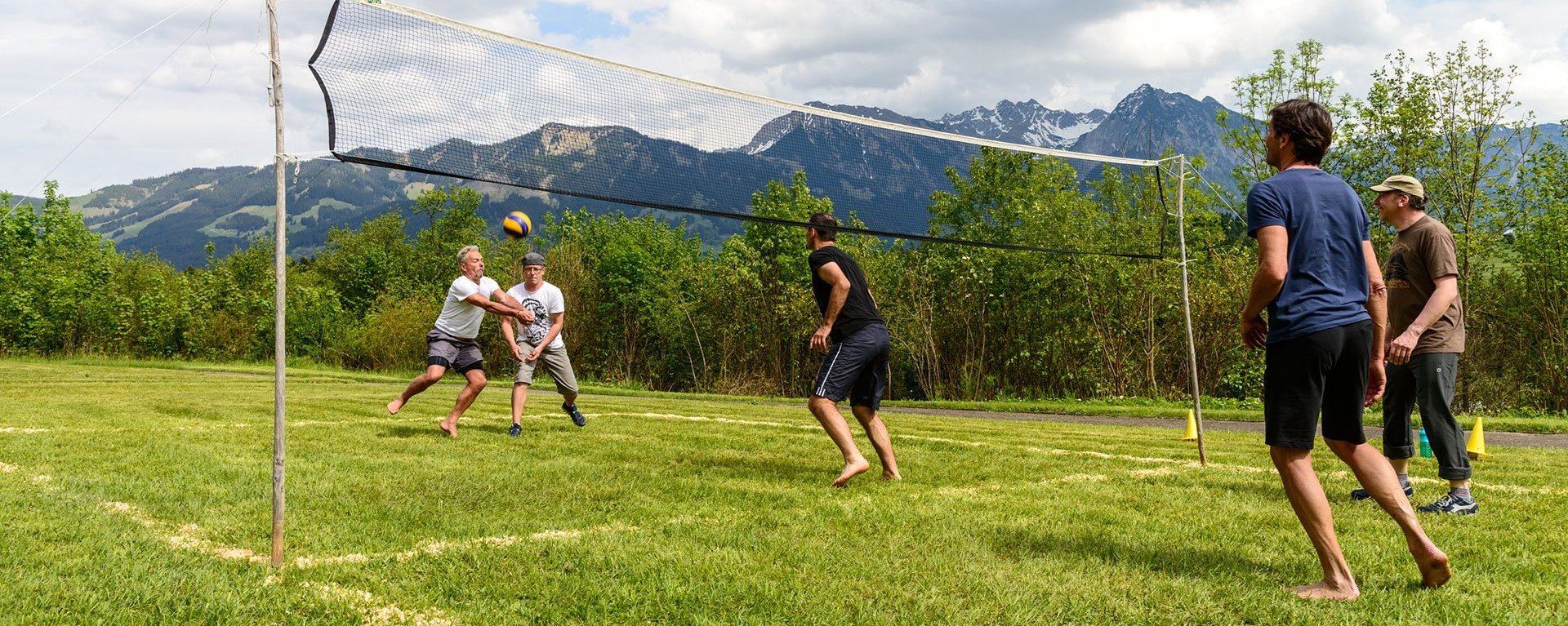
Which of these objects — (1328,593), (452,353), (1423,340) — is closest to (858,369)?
(1328,593)

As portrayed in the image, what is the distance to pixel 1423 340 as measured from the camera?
5805 millimetres

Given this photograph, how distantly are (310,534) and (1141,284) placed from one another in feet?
58.3

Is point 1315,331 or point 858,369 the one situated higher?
point 1315,331

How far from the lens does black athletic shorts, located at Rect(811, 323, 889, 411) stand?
642cm

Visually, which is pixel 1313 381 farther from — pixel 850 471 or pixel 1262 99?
pixel 1262 99

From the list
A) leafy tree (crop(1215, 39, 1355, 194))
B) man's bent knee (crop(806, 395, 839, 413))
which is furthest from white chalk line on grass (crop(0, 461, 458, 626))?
leafy tree (crop(1215, 39, 1355, 194))

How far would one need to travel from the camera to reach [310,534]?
4.57 m

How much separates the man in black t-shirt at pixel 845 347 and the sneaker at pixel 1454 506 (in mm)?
3113

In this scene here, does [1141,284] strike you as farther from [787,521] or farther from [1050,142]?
[787,521]

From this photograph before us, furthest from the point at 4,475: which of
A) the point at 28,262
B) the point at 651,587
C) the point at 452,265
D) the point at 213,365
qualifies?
the point at 452,265

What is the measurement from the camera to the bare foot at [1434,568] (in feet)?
12.1

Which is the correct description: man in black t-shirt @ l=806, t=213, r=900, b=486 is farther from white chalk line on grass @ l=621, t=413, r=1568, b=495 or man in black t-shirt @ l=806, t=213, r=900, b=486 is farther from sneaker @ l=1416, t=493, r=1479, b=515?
sneaker @ l=1416, t=493, r=1479, b=515

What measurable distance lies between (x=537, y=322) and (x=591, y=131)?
3572mm

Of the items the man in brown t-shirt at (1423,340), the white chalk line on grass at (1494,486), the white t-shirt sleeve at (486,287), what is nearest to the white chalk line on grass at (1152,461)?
the white chalk line on grass at (1494,486)
